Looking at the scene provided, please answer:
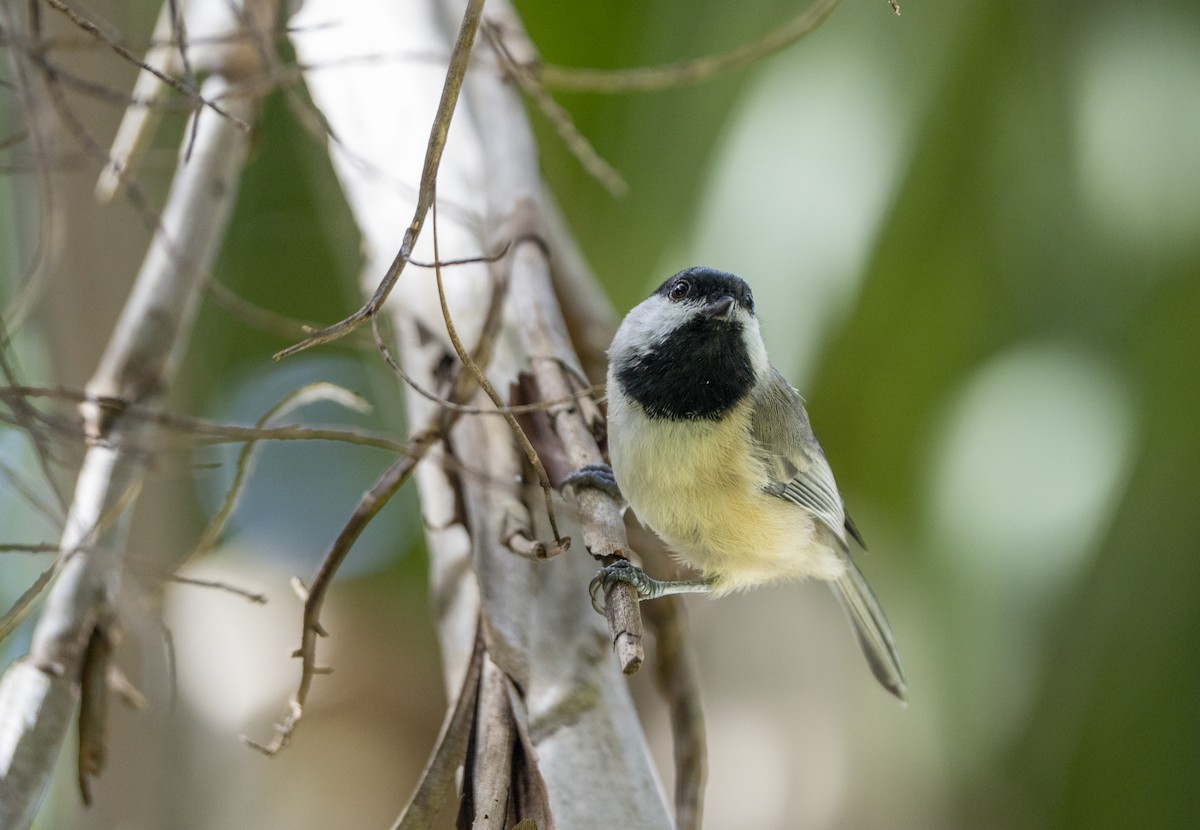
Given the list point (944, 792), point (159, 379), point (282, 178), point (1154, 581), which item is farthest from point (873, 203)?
point (282, 178)

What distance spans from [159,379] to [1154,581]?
2.14 metres

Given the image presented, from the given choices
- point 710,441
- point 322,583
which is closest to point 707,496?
point 710,441

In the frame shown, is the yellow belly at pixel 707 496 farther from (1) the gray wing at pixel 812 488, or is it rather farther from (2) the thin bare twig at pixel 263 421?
(2) the thin bare twig at pixel 263 421

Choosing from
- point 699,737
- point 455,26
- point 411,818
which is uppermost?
point 455,26

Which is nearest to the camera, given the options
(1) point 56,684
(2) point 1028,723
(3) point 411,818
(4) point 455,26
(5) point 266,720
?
(3) point 411,818

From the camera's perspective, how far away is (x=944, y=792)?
235 cm

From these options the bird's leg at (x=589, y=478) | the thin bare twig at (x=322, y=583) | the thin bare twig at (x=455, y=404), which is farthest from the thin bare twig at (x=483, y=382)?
the thin bare twig at (x=322, y=583)

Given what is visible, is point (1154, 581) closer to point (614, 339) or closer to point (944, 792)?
point (944, 792)

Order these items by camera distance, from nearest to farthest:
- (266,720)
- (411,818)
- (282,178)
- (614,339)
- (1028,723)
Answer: (411,818) → (614,339) → (1028,723) → (266,720) → (282,178)

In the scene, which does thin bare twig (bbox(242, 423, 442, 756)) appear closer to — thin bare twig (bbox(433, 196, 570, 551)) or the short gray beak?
thin bare twig (bbox(433, 196, 570, 551))

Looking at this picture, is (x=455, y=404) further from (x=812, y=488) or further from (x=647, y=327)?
(x=812, y=488)

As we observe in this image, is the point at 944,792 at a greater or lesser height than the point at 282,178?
lesser

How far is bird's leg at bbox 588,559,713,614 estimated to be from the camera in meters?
0.99

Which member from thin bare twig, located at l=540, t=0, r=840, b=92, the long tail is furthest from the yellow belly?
thin bare twig, located at l=540, t=0, r=840, b=92
